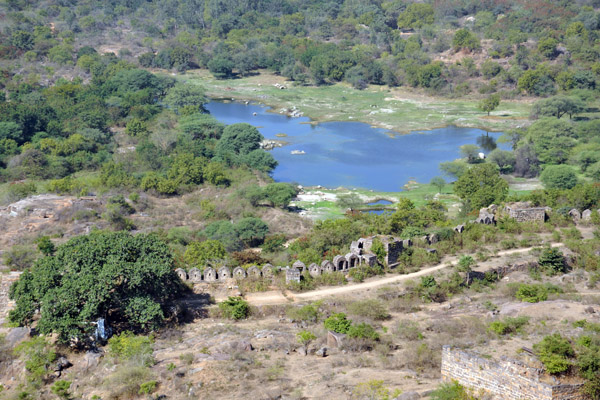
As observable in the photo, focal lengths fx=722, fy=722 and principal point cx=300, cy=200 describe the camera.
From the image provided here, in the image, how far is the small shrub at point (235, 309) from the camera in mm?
27000

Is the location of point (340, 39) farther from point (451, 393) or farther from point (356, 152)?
point (451, 393)

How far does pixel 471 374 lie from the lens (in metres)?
18.9

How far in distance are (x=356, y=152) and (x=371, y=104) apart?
20045 millimetres

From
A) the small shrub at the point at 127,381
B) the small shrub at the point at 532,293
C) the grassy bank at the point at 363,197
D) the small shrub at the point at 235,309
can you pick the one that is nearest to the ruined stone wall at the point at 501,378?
the small shrub at the point at 532,293

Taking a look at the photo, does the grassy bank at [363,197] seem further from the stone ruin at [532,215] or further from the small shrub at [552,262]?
the small shrub at [552,262]

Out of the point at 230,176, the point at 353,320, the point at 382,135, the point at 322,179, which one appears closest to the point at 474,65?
the point at 382,135

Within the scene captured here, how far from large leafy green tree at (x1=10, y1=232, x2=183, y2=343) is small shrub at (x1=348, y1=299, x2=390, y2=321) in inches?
272

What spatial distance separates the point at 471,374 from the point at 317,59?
278 ft

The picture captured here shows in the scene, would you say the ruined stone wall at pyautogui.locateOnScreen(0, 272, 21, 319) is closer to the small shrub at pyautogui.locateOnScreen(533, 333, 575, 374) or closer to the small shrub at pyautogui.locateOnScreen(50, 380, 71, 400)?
the small shrub at pyautogui.locateOnScreen(50, 380, 71, 400)

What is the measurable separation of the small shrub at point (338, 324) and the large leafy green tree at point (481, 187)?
2131 cm

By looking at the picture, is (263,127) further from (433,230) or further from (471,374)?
(471,374)

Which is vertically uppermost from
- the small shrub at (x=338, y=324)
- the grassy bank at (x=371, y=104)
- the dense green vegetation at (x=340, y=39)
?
the dense green vegetation at (x=340, y=39)

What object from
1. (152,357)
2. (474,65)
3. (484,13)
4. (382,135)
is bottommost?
(152,357)

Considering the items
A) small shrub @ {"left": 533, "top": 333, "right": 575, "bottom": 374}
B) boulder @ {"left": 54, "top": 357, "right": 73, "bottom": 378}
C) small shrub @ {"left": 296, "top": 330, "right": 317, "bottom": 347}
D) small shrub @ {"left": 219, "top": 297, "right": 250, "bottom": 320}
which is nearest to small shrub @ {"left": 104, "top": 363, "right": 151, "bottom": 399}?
boulder @ {"left": 54, "top": 357, "right": 73, "bottom": 378}
